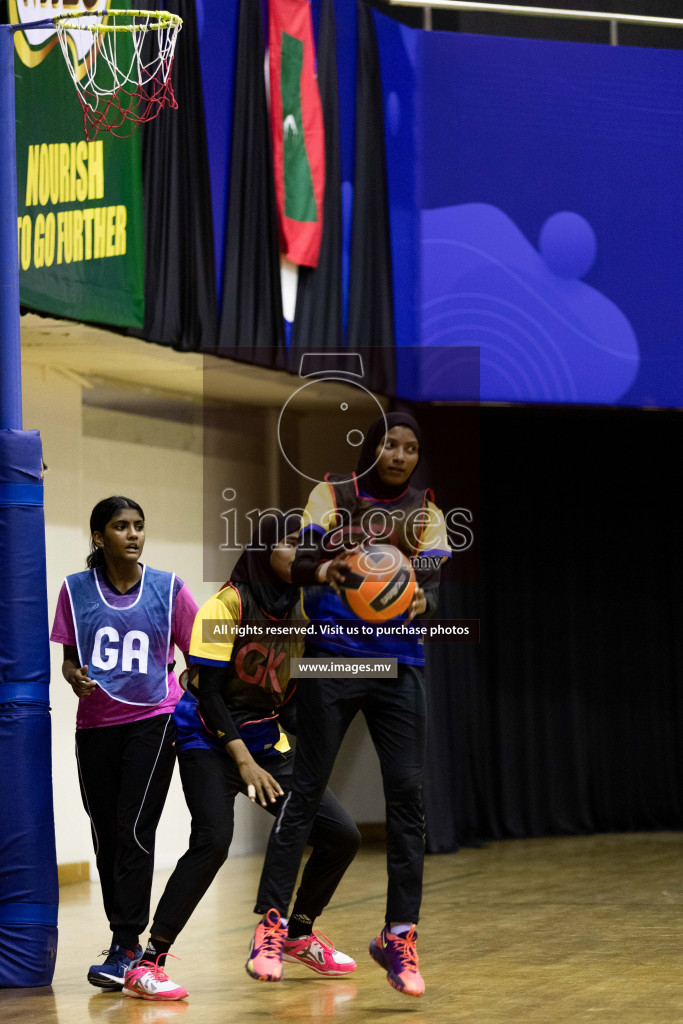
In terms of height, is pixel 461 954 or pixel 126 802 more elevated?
pixel 126 802

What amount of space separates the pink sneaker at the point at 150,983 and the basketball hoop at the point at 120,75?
401cm

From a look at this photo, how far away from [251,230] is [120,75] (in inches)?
46.7

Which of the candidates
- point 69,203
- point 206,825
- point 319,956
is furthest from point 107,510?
point 69,203

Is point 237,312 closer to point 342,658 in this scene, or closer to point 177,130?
point 177,130

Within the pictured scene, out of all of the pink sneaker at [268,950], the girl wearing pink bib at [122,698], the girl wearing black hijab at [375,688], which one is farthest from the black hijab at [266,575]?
the pink sneaker at [268,950]

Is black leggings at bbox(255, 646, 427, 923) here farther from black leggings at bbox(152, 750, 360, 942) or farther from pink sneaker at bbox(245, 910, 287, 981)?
black leggings at bbox(152, 750, 360, 942)

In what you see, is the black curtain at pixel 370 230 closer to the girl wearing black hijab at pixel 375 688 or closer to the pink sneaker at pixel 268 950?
the girl wearing black hijab at pixel 375 688

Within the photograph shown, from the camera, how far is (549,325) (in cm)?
912

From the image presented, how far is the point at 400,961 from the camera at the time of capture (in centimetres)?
457

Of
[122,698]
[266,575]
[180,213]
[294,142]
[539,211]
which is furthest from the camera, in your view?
[539,211]

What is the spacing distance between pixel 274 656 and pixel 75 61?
3574 mm

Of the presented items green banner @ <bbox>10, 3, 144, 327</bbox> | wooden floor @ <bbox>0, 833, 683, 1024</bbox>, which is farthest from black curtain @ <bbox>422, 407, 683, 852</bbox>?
green banner @ <bbox>10, 3, 144, 327</bbox>

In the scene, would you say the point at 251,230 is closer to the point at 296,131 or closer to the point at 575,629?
the point at 296,131

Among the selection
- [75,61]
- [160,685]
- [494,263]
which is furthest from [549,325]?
[160,685]
